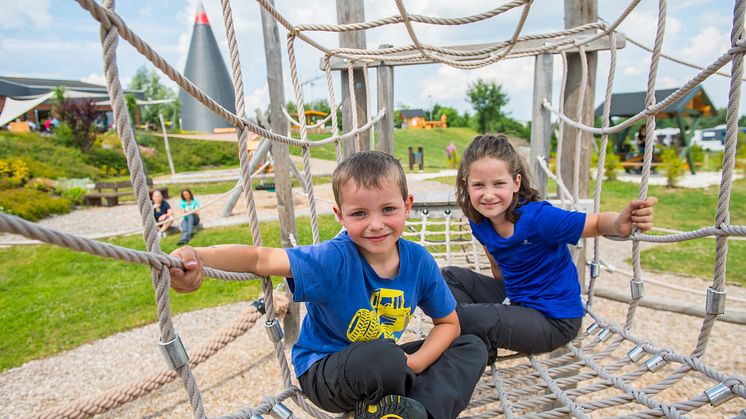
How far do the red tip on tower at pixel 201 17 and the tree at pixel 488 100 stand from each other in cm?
1465

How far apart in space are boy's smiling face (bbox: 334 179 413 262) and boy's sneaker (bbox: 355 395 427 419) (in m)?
0.33

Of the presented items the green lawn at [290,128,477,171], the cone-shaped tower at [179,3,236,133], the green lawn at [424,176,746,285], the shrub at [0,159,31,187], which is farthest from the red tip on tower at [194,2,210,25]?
the green lawn at [424,176,746,285]

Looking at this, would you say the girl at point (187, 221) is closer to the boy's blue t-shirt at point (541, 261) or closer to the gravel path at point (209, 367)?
the gravel path at point (209, 367)

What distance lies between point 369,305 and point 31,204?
31.1 ft

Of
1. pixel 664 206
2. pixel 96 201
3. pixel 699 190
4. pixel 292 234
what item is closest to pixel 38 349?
pixel 292 234

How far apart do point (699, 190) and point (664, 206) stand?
226 centimetres

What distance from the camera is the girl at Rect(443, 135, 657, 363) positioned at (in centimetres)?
140

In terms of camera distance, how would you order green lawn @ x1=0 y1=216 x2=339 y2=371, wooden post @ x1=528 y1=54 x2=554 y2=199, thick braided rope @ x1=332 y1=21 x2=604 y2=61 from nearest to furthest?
thick braided rope @ x1=332 y1=21 x2=604 y2=61 → wooden post @ x1=528 y1=54 x2=554 y2=199 → green lawn @ x1=0 y1=216 x2=339 y2=371

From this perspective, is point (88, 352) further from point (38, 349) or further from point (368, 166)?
point (368, 166)

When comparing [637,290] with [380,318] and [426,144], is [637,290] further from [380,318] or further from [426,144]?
[426,144]

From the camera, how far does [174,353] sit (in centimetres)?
76

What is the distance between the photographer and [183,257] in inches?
31.1

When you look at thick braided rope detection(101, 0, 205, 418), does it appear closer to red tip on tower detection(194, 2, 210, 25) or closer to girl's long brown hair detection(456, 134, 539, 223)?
girl's long brown hair detection(456, 134, 539, 223)

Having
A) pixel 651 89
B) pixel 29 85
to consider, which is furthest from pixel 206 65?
pixel 651 89
